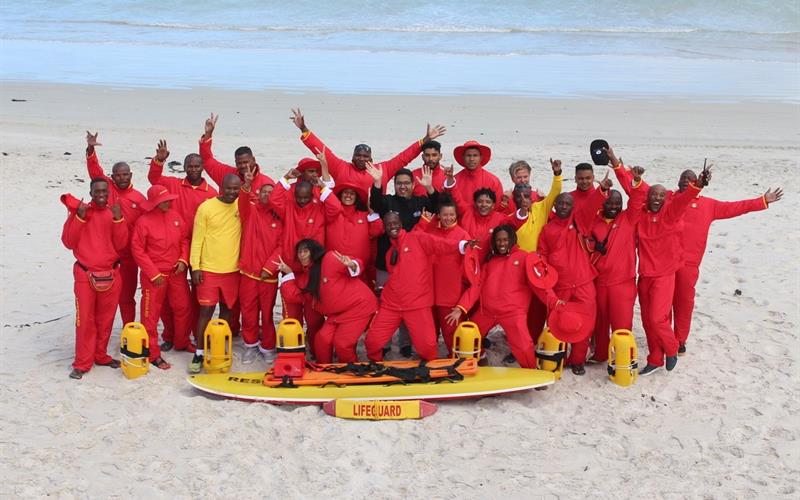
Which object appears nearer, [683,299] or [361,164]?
[683,299]

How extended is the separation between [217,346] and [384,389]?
5.36 feet

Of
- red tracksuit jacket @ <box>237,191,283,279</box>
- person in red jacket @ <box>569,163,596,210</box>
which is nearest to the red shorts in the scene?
red tracksuit jacket @ <box>237,191,283,279</box>

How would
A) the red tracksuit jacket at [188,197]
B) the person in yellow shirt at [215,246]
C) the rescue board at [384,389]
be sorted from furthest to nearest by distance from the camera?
the red tracksuit jacket at [188,197]
the person in yellow shirt at [215,246]
the rescue board at [384,389]

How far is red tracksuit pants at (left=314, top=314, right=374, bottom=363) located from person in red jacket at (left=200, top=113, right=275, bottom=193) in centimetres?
149

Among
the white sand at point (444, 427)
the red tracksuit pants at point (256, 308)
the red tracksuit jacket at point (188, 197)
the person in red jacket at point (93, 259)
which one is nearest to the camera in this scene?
the white sand at point (444, 427)

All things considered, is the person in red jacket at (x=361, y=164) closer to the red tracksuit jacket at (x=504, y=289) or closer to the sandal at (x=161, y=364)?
A: the red tracksuit jacket at (x=504, y=289)

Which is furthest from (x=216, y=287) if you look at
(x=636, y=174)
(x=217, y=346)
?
(x=636, y=174)

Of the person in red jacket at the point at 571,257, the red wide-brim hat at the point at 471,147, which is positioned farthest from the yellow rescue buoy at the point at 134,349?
the person in red jacket at the point at 571,257

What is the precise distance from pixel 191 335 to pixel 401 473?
10.9ft

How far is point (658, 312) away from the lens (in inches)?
325

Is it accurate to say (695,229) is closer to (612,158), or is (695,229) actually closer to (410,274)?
(612,158)

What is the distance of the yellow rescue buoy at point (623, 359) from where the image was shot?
805 centimetres

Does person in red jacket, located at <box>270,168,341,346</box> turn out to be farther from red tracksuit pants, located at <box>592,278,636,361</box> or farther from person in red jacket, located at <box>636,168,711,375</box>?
person in red jacket, located at <box>636,168,711,375</box>

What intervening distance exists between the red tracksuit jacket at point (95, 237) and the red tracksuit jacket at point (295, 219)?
54.5 inches
